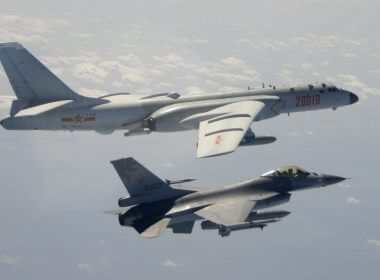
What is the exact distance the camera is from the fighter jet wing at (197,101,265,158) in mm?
50688

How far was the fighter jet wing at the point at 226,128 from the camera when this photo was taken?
50688 millimetres

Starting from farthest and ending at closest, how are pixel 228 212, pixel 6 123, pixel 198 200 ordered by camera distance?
pixel 6 123
pixel 198 200
pixel 228 212

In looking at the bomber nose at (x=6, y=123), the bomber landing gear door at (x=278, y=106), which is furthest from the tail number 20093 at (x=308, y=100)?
the bomber nose at (x=6, y=123)

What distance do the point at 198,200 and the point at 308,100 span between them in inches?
763

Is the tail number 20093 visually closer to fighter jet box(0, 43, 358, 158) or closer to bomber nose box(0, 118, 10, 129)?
fighter jet box(0, 43, 358, 158)

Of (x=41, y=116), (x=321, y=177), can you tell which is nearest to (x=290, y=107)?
(x=321, y=177)

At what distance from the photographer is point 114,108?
200ft

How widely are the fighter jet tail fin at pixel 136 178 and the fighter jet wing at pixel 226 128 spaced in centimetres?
462

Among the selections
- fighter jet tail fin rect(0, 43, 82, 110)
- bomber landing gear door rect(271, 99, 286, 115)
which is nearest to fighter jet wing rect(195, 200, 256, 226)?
bomber landing gear door rect(271, 99, 286, 115)

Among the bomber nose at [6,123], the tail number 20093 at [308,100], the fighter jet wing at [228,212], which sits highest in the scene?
the tail number 20093 at [308,100]

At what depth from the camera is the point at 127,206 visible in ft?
172

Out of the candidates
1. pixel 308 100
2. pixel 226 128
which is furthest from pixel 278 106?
pixel 226 128

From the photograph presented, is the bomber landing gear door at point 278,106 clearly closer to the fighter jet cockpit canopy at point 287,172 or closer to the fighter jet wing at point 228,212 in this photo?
the fighter jet cockpit canopy at point 287,172

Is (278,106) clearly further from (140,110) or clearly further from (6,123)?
(6,123)
